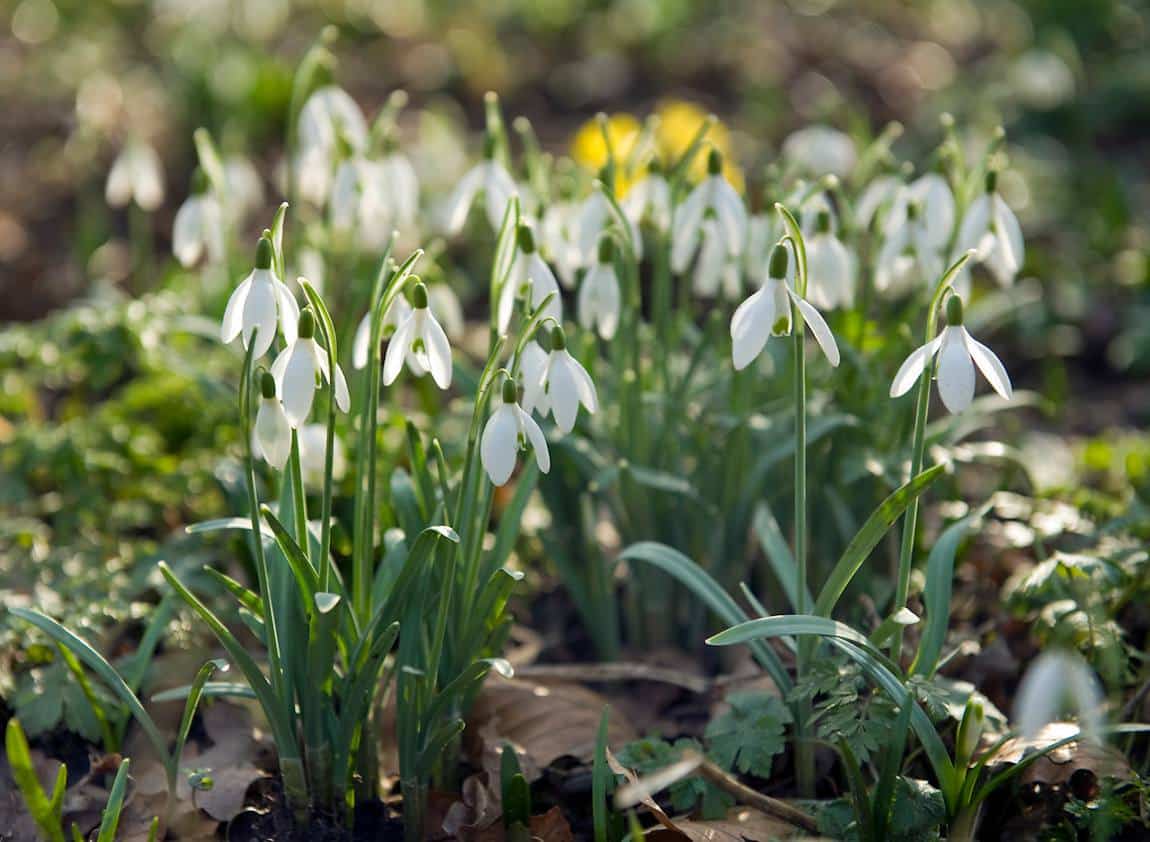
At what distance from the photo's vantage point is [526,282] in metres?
1.85

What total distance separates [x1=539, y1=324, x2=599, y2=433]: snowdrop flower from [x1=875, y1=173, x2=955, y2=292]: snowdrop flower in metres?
0.73

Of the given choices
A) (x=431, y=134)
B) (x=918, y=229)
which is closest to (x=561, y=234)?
(x=918, y=229)

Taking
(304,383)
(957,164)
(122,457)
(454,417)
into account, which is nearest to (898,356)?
(957,164)

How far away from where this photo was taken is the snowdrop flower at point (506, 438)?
154 centimetres

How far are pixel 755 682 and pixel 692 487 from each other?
353 mm

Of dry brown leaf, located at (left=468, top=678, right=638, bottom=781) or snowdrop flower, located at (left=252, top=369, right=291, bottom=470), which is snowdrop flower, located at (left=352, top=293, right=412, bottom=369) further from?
dry brown leaf, located at (left=468, top=678, right=638, bottom=781)

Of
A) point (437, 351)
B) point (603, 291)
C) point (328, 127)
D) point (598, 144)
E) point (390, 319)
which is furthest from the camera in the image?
point (598, 144)

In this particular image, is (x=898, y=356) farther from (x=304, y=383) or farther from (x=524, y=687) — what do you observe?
(x=304, y=383)

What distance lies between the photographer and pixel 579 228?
207 centimetres

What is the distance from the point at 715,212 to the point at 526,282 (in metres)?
0.37

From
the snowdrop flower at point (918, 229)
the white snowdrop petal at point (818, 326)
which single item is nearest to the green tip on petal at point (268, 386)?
the white snowdrop petal at point (818, 326)

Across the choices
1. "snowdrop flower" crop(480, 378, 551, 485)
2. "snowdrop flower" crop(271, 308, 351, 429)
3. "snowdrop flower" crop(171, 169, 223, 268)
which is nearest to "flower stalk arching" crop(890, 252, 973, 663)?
"snowdrop flower" crop(480, 378, 551, 485)

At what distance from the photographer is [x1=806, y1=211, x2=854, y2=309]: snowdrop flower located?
6.57 ft

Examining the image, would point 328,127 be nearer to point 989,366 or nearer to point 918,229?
point 918,229
